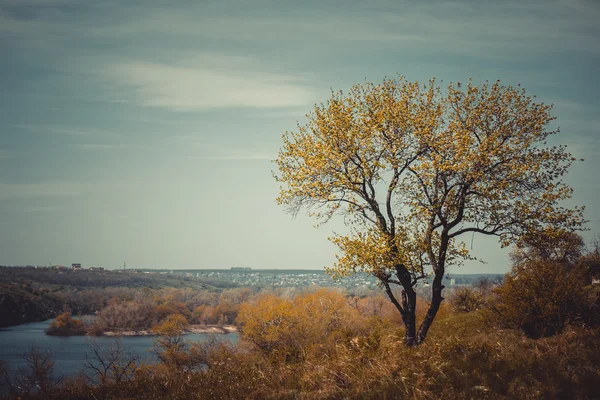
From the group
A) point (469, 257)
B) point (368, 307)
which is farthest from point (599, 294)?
point (368, 307)

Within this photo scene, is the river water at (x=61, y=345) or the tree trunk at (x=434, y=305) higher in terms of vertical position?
the tree trunk at (x=434, y=305)

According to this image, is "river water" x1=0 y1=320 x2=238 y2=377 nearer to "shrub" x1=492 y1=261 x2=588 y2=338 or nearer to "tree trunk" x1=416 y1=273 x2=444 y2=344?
"tree trunk" x1=416 y1=273 x2=444 y2=344

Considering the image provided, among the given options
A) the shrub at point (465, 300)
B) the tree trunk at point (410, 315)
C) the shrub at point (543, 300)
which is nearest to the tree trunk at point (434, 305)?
the tree trunk at point (410, 315)

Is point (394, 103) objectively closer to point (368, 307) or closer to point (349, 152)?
point (349, 152)

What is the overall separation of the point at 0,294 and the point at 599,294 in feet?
569

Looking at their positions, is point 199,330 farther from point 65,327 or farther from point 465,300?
point 465,300

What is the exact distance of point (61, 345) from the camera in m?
106

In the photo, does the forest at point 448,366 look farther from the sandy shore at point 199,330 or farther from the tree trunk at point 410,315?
the sandy shore at point 199,330

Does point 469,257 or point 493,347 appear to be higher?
point 469,257

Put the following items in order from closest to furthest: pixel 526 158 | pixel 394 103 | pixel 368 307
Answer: pixel 526 158
pixel 394 103
pixel 368 307

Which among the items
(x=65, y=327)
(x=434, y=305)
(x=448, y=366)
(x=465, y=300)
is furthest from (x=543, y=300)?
(x=65, y=327)

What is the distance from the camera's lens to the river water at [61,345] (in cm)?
7735

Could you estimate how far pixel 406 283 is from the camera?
52.0 feet

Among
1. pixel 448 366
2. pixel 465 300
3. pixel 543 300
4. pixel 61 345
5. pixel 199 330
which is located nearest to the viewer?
pixel 448 366
